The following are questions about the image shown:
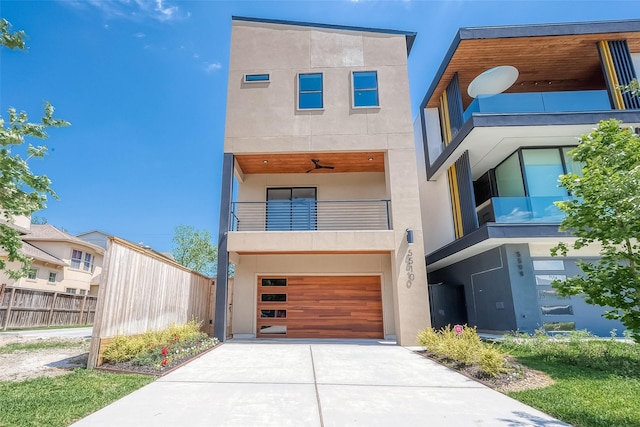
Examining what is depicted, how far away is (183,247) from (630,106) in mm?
38434

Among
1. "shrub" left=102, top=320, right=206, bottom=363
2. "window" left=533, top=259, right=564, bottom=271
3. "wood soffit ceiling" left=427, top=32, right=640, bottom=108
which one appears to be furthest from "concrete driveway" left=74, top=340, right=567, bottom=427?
"wood soffit ceiling" left=427, top=32, right=640, bottom=108

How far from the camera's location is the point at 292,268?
11953 mm

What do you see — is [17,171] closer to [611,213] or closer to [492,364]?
[611,213]

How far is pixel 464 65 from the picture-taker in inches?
486

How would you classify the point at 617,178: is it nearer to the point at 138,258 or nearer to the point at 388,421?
the point at 388,421

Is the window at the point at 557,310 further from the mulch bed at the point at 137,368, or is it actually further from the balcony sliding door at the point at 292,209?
the mulch bed at the point at 137,368

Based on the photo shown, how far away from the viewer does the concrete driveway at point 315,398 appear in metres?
3.59

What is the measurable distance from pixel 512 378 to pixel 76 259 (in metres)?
31.3

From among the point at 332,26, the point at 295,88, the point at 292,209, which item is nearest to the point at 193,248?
the point at 292,209

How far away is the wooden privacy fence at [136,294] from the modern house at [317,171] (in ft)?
5.28

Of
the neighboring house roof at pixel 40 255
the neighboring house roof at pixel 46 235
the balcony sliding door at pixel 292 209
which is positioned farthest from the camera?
the neighboring house roof at pixel 46 235

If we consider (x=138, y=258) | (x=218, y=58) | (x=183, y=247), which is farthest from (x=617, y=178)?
(x=183, y=247)

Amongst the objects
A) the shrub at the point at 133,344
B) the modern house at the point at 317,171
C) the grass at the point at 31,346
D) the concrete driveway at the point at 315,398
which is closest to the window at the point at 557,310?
the modern house at the point at 317,171

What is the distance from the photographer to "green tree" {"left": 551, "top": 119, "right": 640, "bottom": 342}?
375cm
